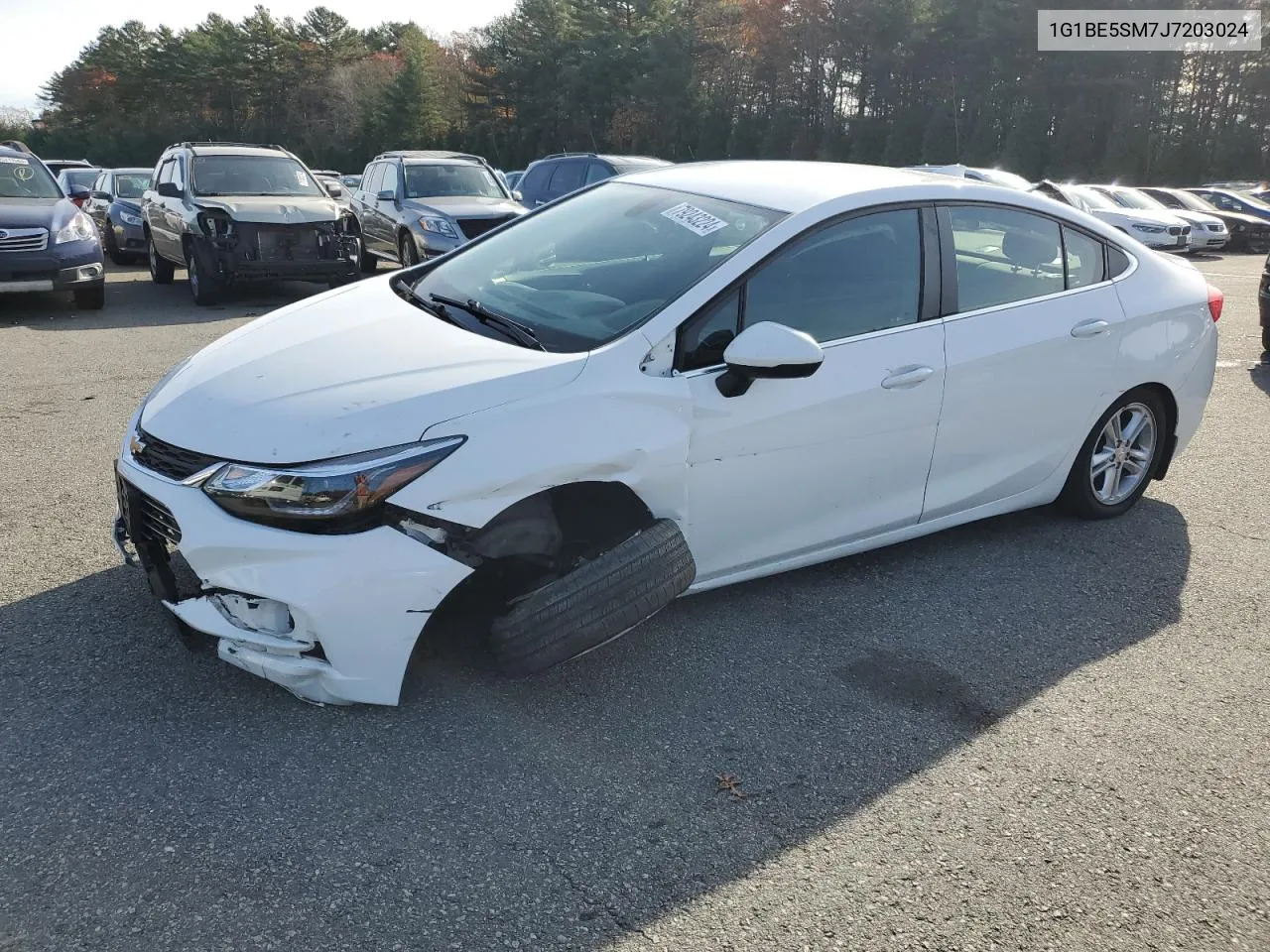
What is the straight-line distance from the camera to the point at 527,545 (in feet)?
10.4

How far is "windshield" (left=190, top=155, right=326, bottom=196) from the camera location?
11977 mm

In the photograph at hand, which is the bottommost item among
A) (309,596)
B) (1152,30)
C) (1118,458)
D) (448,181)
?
(1118,458)

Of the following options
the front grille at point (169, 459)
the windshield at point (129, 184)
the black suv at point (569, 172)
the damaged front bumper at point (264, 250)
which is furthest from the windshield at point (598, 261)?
the windshield at point (129, 184)

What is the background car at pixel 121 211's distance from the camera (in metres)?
15.9

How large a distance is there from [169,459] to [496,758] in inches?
51.5

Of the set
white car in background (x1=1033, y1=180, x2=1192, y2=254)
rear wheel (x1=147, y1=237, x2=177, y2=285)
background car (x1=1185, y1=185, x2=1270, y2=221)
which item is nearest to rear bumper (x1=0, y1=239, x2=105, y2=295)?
rear wheel (x1=147, y1=237, x2=177, y2=285)

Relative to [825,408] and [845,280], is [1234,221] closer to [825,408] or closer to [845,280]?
[845,280]

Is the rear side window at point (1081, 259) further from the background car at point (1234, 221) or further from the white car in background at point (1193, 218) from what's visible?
the background car at point (1234, 221)

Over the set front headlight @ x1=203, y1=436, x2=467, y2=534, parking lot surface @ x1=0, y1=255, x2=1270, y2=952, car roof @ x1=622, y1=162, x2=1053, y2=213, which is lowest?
parking lot surface @ x1=0, y1=255, x2=1270, y2=952

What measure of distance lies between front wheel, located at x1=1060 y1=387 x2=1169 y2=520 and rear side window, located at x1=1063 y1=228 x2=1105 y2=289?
1.86ft

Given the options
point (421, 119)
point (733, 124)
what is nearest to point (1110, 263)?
point (733, 124)

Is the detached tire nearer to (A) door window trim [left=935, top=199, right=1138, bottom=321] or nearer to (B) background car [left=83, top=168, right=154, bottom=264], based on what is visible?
(A) door window trim [left=935, top=199, right=1138, bottom=321]

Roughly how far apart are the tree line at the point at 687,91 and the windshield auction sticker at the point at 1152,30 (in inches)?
25.0

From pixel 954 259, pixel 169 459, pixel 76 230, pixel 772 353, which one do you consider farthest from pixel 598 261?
pixel 76 230
